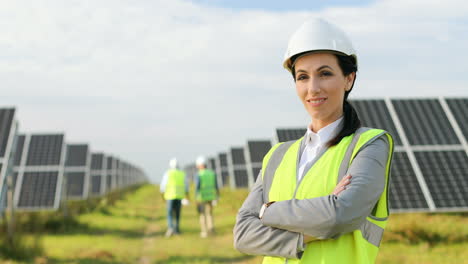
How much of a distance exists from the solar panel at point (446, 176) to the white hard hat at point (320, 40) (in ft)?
24.0

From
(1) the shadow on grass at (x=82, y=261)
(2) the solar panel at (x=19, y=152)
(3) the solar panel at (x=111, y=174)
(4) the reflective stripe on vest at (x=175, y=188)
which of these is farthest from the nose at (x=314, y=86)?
(3) the solar panel at (x=111, y=174)

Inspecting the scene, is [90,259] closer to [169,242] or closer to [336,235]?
[169,242]

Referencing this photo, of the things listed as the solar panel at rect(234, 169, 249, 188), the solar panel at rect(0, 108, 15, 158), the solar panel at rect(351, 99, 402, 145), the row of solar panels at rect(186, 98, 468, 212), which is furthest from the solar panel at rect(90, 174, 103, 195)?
the row of solar panels at rect(186, 98, 468, 212)

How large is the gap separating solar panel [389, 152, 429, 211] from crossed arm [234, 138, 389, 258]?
22.9ft

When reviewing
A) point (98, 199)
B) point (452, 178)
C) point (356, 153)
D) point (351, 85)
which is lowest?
point (356, 153)

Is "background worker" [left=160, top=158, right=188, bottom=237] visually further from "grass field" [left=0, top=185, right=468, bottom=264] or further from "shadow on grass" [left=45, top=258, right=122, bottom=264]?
"shadow on grass" [left=45, top=258, right=122, bottom=264]

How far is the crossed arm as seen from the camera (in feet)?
7.38

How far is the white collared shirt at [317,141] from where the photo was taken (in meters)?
2.50

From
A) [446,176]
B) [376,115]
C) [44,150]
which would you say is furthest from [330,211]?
[44,150]

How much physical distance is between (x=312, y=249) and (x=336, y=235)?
135 mm

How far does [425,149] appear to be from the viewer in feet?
34.2

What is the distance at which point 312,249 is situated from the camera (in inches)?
93.1

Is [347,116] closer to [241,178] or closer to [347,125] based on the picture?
[347,125]

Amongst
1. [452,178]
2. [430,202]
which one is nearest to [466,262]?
[430,202]
